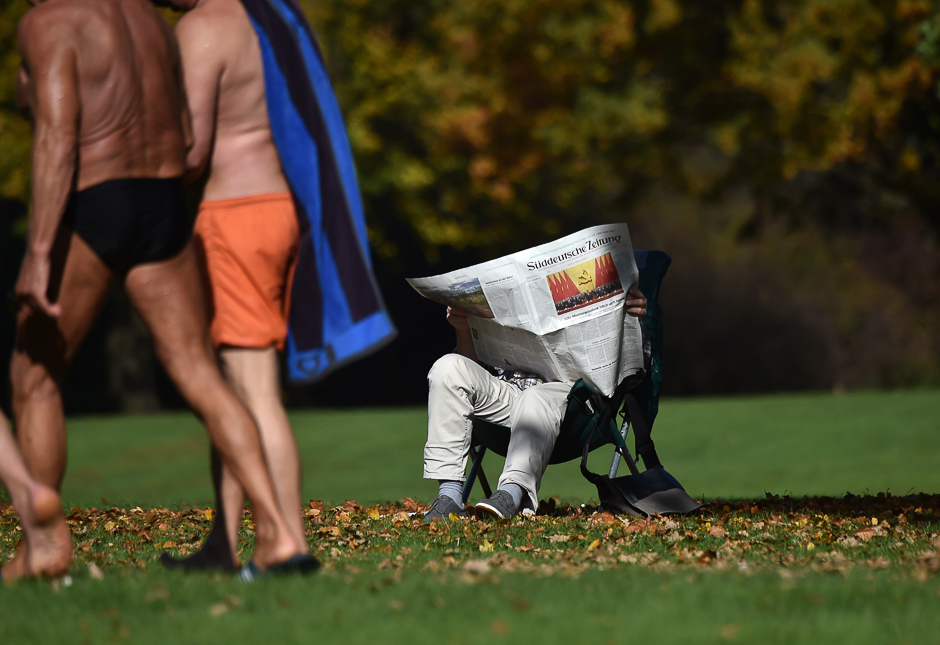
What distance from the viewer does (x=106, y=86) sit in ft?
10.7

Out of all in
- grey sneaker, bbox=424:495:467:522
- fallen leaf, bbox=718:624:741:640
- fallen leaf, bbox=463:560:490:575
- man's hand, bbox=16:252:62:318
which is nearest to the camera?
fallen leaf, bbox=718:624:741:640

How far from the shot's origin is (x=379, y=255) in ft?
73.6

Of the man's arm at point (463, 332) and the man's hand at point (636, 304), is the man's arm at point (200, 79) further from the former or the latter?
the man's hand at point (636, 304)

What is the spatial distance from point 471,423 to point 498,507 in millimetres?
491

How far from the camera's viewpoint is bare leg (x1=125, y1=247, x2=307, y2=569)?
3.24 metres

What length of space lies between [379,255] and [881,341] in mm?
10777

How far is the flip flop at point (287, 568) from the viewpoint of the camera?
3246 millimetres

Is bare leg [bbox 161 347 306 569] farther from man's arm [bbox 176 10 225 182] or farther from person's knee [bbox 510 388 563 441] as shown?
person's knee [bbox 510 388 563 441]

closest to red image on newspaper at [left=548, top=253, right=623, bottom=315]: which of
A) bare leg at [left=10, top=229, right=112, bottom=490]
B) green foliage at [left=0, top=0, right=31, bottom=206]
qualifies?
→ bare leg at [left=10, top=229, right=112, bottom=490]

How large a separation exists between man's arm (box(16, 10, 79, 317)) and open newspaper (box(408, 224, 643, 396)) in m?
2.13

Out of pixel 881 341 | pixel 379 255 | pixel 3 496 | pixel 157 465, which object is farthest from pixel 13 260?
pixel 881 341

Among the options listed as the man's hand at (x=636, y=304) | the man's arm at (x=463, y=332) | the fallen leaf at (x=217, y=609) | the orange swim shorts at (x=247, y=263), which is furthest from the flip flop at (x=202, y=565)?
the man's hand at (x=636, y=304)

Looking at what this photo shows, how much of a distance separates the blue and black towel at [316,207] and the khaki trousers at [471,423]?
1.79m

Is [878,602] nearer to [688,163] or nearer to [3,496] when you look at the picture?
[3,496]
